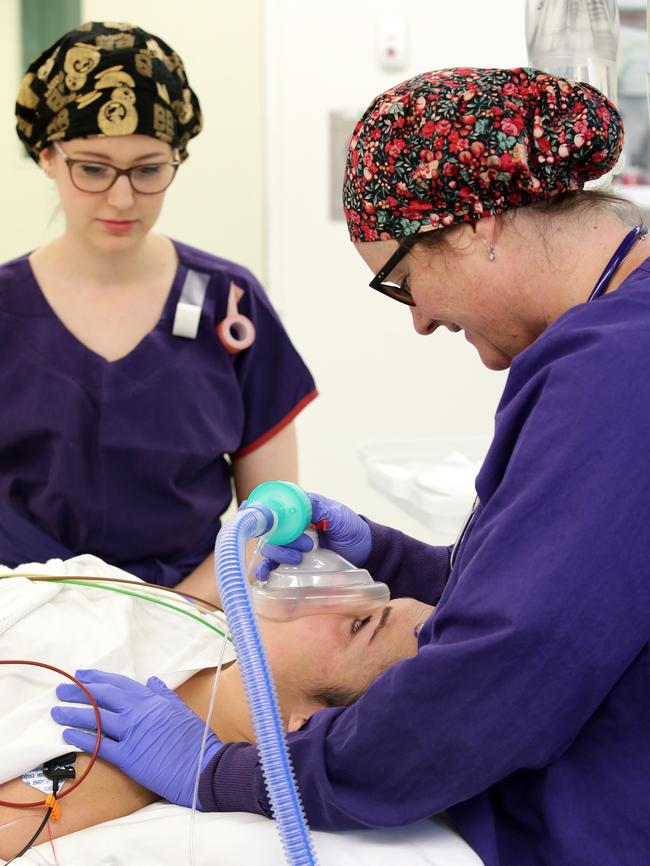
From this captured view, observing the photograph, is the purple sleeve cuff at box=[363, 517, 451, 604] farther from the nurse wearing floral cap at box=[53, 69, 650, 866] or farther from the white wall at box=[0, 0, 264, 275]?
the white wall at box=[0, 0, 264, 275]

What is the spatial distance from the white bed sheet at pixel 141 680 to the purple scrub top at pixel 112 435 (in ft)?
0.60

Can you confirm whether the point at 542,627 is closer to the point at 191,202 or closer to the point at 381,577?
the point at 381,577

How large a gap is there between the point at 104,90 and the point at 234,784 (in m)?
1.24

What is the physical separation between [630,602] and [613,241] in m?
0.41

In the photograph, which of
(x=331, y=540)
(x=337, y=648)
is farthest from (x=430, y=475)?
(x=337, y=648)

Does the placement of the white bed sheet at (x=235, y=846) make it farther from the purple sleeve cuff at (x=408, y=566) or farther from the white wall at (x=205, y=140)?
the white wall at (x=205, y=140)

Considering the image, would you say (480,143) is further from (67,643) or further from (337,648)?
(67,643)

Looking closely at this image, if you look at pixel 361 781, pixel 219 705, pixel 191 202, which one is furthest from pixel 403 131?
pixel 191 202

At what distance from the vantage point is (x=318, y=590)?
1.54 metres

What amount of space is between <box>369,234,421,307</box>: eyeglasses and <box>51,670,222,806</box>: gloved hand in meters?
0.63

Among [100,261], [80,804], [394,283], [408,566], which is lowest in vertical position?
[80,804]

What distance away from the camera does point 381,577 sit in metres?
1.68

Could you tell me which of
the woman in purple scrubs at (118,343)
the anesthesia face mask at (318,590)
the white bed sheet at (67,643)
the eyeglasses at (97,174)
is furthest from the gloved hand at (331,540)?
the eyeglasses at (97,174)

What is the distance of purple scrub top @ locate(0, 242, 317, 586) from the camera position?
1952 millimetres
